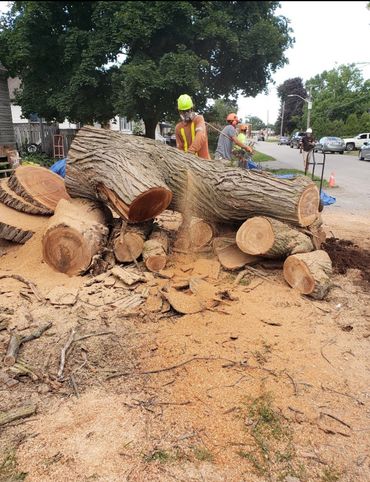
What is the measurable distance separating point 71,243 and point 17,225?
3.67ft

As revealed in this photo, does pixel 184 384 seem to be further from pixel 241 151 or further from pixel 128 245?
pixel 241 151

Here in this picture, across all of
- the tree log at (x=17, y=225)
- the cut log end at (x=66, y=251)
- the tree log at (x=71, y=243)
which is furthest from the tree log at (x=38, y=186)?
the cut log end at (x=66, y=251)

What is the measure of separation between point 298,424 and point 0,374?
2.09 meters

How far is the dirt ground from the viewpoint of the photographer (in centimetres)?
218

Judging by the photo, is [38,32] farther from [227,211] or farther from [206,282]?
[206,282]

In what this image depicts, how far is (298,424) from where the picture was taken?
2459 mm

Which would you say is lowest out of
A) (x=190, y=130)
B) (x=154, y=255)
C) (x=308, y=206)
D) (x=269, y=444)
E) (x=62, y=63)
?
(x=269, y=444)

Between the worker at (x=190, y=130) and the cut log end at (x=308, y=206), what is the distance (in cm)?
172

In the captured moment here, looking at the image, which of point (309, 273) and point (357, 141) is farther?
point (357, 141)

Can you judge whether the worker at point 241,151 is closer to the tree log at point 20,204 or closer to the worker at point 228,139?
the worker at point 228,139

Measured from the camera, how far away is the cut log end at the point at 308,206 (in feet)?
15.3

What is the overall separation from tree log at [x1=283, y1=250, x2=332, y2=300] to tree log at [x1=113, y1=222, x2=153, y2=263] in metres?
1.68

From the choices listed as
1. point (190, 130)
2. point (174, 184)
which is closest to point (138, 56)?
point (190, 130)

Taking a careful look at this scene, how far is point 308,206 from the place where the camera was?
Answer: 15.7 feet
